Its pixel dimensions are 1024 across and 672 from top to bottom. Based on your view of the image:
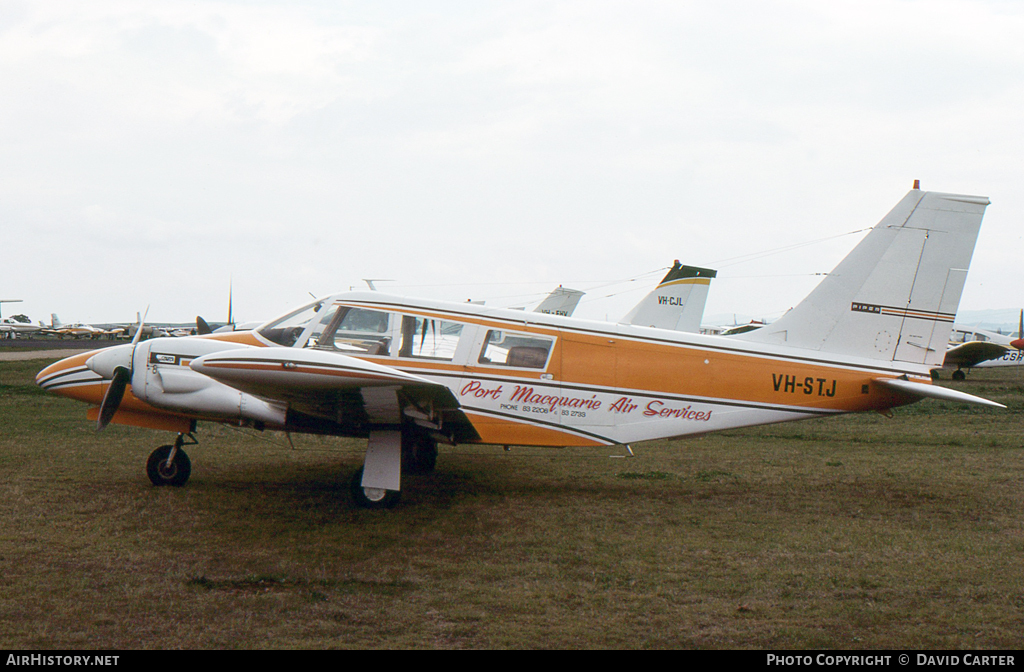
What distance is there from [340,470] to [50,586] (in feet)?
15.4

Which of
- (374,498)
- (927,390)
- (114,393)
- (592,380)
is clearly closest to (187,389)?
(114,393)

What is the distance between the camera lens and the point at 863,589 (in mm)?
5262

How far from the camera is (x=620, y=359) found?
27.5 feet

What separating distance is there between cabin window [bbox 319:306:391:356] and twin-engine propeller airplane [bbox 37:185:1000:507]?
1 centimetres

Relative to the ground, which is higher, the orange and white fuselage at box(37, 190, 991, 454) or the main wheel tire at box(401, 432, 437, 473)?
the orange and white fuselage at box(37, 190, 991, 454)

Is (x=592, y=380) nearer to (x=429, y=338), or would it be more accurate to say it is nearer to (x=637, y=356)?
(x=637, y=356)

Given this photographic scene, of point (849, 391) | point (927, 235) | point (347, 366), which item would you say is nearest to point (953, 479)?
point (849, 391)

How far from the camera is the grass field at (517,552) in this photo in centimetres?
447

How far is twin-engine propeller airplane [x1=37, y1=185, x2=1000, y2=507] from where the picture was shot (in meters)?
8.14

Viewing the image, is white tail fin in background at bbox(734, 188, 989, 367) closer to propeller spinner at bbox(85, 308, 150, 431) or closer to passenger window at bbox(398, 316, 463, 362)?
passenger window at bbox(398, 316, 463, 362)

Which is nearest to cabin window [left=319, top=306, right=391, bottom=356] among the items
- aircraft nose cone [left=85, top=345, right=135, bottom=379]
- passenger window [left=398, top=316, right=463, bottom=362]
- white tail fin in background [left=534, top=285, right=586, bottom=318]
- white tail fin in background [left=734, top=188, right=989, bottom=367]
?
passenger window [left=398, top=316, right=463, bottom=362]

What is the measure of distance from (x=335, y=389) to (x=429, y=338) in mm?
1942

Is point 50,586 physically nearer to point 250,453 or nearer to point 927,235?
point 250,453

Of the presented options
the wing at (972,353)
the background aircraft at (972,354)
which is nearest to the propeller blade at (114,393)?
the background aircraft at (972,354)
